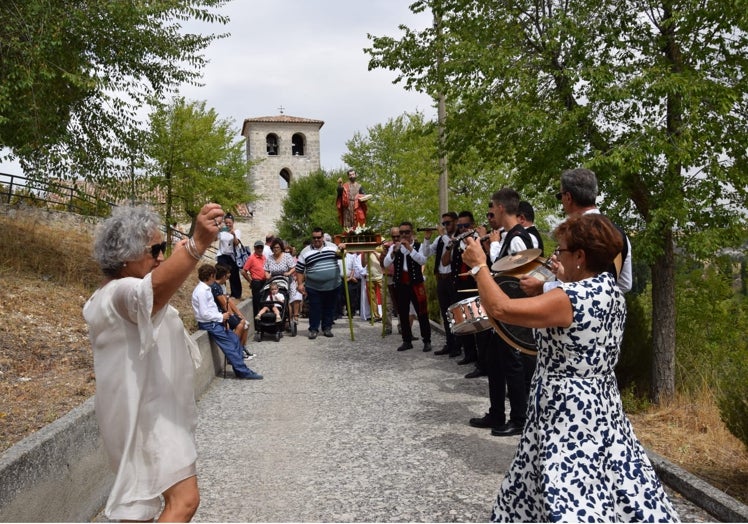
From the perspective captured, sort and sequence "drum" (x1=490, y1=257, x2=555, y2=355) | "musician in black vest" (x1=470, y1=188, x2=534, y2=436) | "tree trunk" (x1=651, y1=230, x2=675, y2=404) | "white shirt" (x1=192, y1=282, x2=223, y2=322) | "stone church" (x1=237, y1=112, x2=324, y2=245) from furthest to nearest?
"stone church" (x1=237, y1=112, x2=324, y2=245), "white shirt" (x1=192, y1=282, x2=223, y2=322), "tree trunk" (x1=651, y1=230, x2=675, y2=404), "musician in black vest" (x1=470, y1=188, x2=534, y2=436), "drum" (x1=490, y1=257, x2=555, y2=355)

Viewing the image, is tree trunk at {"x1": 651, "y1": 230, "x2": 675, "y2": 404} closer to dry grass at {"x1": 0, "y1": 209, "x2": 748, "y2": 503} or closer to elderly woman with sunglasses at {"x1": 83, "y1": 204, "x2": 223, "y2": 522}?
dry grass at {"x1": 0, "y1": 209, "x2": 748, "y2": 503}

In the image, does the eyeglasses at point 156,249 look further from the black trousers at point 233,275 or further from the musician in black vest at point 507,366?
the black trousers at point 233,275

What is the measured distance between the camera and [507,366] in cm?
661

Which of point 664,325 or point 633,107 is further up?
point 633,107

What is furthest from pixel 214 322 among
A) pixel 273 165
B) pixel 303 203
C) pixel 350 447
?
pixel 273 165

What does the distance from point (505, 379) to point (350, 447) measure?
163 centimetres

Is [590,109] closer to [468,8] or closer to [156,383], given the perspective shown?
[468,8]

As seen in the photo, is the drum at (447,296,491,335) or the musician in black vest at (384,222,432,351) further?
the musician in black vest at (384,222,432,351)

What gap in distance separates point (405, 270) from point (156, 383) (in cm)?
941

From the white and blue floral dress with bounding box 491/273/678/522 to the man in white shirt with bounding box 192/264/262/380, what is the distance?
280 inches

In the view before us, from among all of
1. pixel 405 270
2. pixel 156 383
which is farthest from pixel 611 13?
pixel 156 383

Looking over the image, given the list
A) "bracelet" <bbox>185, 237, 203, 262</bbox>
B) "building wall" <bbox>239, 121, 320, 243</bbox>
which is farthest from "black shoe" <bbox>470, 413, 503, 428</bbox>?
"building wall" <bbox>239, 121, 320, 243</bbox>

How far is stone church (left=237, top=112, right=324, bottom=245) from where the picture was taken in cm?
7550

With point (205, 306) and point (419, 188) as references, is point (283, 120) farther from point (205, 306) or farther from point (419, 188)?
point (205, 306)
